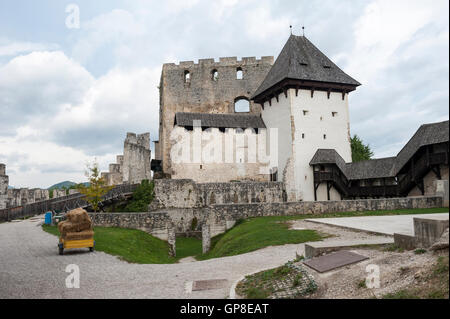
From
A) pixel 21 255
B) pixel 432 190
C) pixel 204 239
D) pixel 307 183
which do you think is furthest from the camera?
pixel 307 183

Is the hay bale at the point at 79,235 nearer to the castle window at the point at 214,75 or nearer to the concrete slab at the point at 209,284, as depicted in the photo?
the concrete slab at the point at 209,284

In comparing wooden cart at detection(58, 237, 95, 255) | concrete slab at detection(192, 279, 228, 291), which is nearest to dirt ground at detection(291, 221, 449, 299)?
concrete slab at detection(192, 279, 228, 291)

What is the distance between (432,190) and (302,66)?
14627 mm

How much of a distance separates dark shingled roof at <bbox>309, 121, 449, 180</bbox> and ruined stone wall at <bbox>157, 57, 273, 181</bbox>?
1433 cm

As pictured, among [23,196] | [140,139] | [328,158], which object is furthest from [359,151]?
[23,196]

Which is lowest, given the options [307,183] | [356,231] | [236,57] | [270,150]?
[356,231]

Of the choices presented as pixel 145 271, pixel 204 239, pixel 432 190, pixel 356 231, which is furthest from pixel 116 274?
pixel 432 190

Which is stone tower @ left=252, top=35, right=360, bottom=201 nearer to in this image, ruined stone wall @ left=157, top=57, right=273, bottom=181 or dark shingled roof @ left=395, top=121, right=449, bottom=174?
dark shingled roof @ left=395, top=121, right=449, bottom=174

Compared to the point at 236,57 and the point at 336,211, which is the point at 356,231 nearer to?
the point at 336,211

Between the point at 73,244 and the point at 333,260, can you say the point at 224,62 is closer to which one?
the point at 73,244

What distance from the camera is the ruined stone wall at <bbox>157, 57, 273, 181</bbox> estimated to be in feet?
135

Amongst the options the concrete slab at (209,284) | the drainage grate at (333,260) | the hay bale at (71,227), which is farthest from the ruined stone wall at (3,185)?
the drainage grate at (333,260)

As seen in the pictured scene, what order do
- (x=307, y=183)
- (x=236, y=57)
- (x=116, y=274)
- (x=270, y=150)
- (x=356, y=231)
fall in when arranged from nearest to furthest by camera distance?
(x=116, y=274) < (x=356, y=231) < (x=307, y=183) < (x=270, y=150) < (x=236, y=57)

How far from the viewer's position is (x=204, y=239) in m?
20.3
